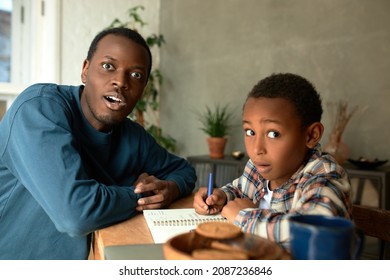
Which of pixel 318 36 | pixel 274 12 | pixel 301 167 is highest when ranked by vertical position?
pixel 274 12

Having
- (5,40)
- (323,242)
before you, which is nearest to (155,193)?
(323,242)

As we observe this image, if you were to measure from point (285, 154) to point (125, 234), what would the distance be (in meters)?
0.46

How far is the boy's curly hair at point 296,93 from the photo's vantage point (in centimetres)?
101

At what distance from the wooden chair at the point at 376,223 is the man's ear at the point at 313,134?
250mm

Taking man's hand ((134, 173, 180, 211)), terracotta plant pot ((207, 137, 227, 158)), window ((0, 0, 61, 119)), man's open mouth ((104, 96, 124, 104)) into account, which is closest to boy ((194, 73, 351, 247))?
man's hand ((134, 173, 180, 211))

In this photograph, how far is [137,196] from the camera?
3.67 feet

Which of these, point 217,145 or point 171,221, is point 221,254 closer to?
point 171,221

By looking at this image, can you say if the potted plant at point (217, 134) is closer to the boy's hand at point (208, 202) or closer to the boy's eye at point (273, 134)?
the boy's hand at point (208, 202)

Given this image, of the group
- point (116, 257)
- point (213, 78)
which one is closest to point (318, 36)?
point (213, 78)

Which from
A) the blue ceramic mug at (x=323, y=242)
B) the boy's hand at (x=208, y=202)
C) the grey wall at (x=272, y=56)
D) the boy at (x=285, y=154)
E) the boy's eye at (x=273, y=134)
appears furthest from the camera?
the grey wall at (x=272, y=56)

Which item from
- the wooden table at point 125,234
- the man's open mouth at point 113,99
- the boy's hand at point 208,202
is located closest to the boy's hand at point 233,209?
the boy's hand at point 208,202

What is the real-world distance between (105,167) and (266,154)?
638 millimetres

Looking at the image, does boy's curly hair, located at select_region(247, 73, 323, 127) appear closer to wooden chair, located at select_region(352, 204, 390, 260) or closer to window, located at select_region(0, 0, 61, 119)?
wooden chair, located at select_region(352, 204, 390, 260)
